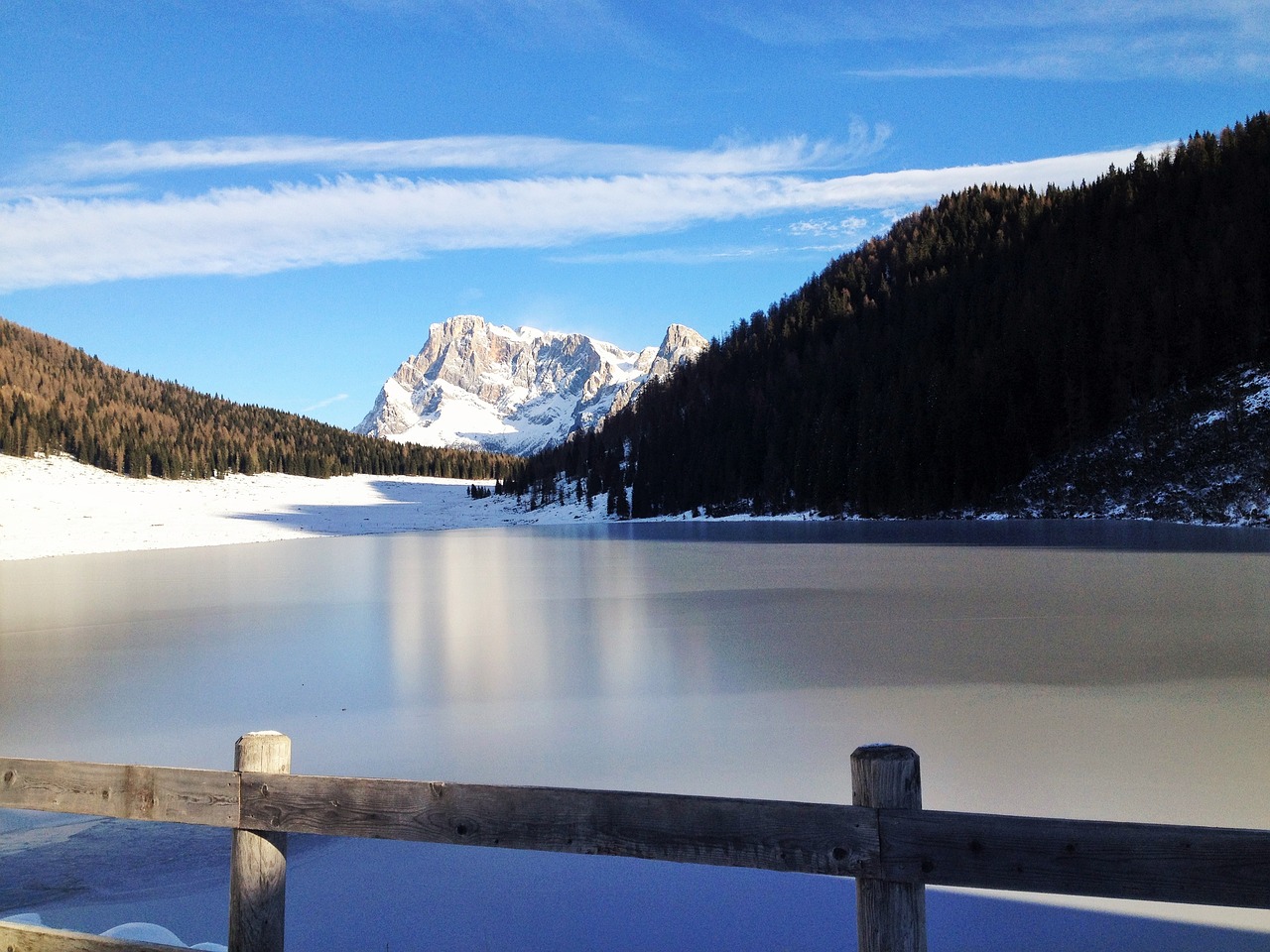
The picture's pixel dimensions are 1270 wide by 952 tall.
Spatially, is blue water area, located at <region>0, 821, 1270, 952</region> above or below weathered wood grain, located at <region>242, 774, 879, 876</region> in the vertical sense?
below

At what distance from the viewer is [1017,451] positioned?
2872 inches

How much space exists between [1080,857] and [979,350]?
87.0 m

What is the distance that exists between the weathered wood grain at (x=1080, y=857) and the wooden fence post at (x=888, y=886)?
53 mm

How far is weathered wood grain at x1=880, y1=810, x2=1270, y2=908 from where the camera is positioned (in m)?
2.47

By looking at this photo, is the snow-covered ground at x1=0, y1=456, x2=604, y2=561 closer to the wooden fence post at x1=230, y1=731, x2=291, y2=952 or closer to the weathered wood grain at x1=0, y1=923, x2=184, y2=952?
the weathered wood grain at x1=0, y1=923, x2=184, y2=952

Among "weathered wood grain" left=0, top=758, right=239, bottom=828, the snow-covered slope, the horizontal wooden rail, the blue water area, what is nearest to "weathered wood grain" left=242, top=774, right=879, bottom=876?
the horizontal wooden rail

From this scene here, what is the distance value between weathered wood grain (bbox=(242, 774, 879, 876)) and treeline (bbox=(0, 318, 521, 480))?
400 feet

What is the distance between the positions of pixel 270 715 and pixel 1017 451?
2858 inches

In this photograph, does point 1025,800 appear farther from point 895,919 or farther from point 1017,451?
point 1017,451

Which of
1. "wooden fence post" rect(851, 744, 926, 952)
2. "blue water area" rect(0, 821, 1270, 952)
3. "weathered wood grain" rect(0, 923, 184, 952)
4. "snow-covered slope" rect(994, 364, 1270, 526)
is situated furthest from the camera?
"snow-covered slope" rect(994, 364, 1270, 526)

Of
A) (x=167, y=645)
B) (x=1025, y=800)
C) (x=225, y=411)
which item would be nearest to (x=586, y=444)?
(x=225, y=411)

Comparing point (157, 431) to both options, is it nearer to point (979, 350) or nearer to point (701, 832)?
point (979, 350)

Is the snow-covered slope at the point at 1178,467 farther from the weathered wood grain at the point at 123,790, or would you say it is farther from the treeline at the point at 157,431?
the treeline at the point at 157,431

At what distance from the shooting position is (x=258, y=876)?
3.25 m
